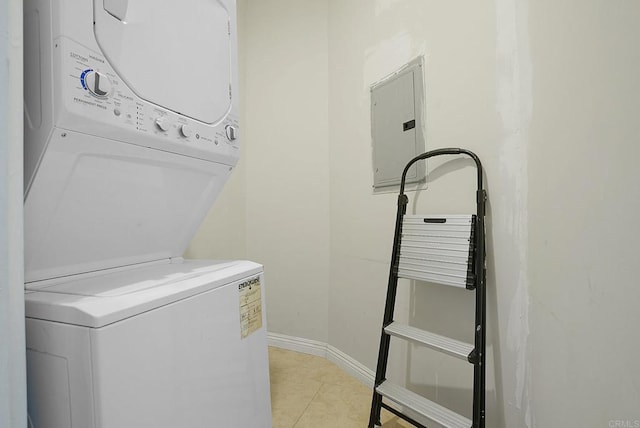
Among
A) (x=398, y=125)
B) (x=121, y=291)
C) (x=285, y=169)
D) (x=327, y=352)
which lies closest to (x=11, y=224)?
(x=121, y=291)

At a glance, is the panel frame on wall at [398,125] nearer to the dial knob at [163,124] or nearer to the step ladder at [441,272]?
the step ladder at [441,272]

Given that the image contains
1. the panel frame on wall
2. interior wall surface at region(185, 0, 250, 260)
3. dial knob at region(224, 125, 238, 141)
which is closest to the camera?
dial knob at region(224, 125, 238, 141)

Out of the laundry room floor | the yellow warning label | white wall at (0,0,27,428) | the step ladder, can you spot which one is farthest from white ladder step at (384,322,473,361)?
white wall at (0,0,27,428)

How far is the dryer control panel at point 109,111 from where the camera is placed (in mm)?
615

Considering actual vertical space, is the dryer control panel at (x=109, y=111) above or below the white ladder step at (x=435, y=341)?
above

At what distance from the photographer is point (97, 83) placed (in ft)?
2.16

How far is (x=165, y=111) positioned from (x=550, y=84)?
46.4 inches

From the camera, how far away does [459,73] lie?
49.9 inches

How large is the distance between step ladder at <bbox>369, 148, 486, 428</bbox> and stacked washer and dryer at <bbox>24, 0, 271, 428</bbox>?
59 cm

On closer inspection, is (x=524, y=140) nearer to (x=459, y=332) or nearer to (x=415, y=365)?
(x=459, y=332)

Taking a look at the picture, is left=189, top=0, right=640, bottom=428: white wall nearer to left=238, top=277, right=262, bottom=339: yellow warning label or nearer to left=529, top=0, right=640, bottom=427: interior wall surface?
left=529, top=0, right=640, bottom=427: interior wall surface

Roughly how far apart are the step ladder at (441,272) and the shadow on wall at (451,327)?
0.28 feet

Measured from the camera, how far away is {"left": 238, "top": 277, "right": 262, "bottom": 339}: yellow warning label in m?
0.92

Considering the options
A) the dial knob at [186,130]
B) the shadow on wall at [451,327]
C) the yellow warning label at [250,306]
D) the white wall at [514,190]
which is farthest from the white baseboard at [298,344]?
the dial knob at [186,130]
